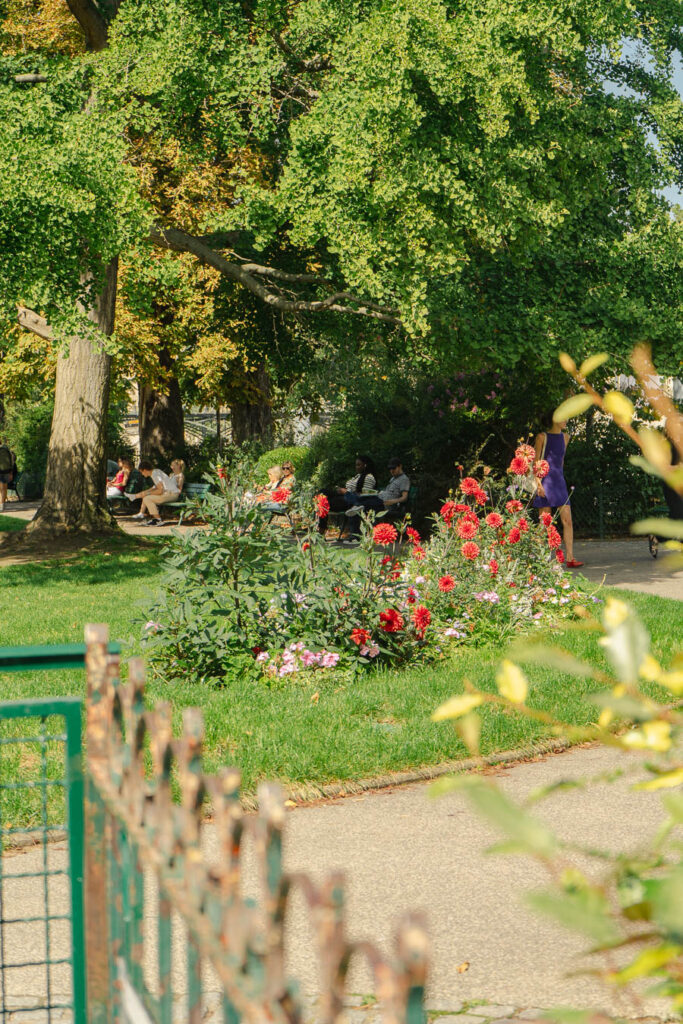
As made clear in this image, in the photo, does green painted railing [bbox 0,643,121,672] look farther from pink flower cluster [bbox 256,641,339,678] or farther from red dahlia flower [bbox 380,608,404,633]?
red dahlia flower [bbox 380,608,404,633]

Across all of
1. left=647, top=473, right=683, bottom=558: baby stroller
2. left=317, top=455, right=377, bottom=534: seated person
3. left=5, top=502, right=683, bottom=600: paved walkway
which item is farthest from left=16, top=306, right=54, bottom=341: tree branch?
left=647, top=473, right=683, bottom=558: baby stroller

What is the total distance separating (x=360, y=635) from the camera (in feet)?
25.1

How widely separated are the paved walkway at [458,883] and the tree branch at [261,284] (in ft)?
35.0

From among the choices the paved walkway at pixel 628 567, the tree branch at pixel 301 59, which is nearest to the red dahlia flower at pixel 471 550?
the paved walkway at pixel 628 567

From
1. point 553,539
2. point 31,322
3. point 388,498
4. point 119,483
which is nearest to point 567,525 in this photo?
point 553,539

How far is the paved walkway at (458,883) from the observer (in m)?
3.62

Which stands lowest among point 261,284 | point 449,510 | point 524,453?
point 449,510

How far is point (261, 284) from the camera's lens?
56.7ft

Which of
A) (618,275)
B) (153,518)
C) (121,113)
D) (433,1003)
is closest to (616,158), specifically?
(618,275)

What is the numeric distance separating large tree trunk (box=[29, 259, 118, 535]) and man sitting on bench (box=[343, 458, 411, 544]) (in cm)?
363

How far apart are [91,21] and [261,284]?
15.0 feet

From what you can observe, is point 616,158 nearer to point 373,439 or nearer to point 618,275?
point 618,275

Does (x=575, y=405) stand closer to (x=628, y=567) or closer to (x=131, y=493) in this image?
(x=628, y=567)

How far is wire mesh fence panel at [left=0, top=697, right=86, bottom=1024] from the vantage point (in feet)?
7.77
